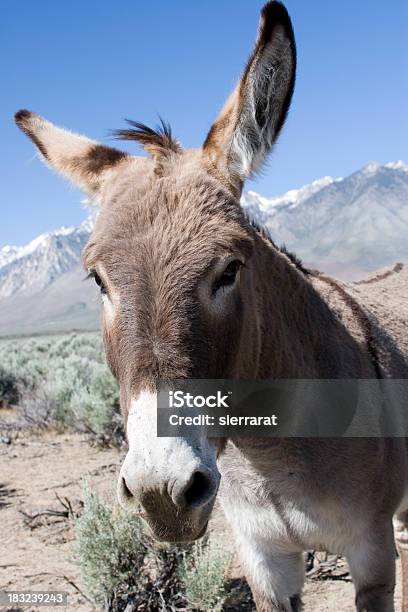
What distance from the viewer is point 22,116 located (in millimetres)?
3262

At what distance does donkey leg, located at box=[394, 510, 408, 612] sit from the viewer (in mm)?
4043

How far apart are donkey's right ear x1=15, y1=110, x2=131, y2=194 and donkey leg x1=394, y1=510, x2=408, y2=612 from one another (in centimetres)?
305

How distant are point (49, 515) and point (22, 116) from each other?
14.5 feet

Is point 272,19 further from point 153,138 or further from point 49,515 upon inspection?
point 49,515

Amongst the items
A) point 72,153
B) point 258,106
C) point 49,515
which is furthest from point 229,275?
point 49,515

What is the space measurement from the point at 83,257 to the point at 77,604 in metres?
3.28

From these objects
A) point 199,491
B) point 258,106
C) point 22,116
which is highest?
point 22,116

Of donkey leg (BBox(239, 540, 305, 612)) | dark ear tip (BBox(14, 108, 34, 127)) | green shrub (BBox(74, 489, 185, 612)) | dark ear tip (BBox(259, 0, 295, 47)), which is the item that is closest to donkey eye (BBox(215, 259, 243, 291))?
dark ear tip (BBox(259, 0, 295, 47))

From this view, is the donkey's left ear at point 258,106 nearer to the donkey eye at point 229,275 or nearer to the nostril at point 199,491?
the donkey eye at point 229,275

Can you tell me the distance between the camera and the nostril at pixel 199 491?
180 cm

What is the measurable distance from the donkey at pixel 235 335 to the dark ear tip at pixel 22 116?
1 centimetres

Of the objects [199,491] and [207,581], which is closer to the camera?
[199,491]

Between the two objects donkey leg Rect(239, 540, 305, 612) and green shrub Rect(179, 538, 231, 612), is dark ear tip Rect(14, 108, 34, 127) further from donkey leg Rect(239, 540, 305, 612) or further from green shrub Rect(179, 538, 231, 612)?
green shrub Rect(179, 538, 231, 612)

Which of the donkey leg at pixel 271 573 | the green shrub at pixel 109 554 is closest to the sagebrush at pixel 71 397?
the green shrub at pixel 109 554
